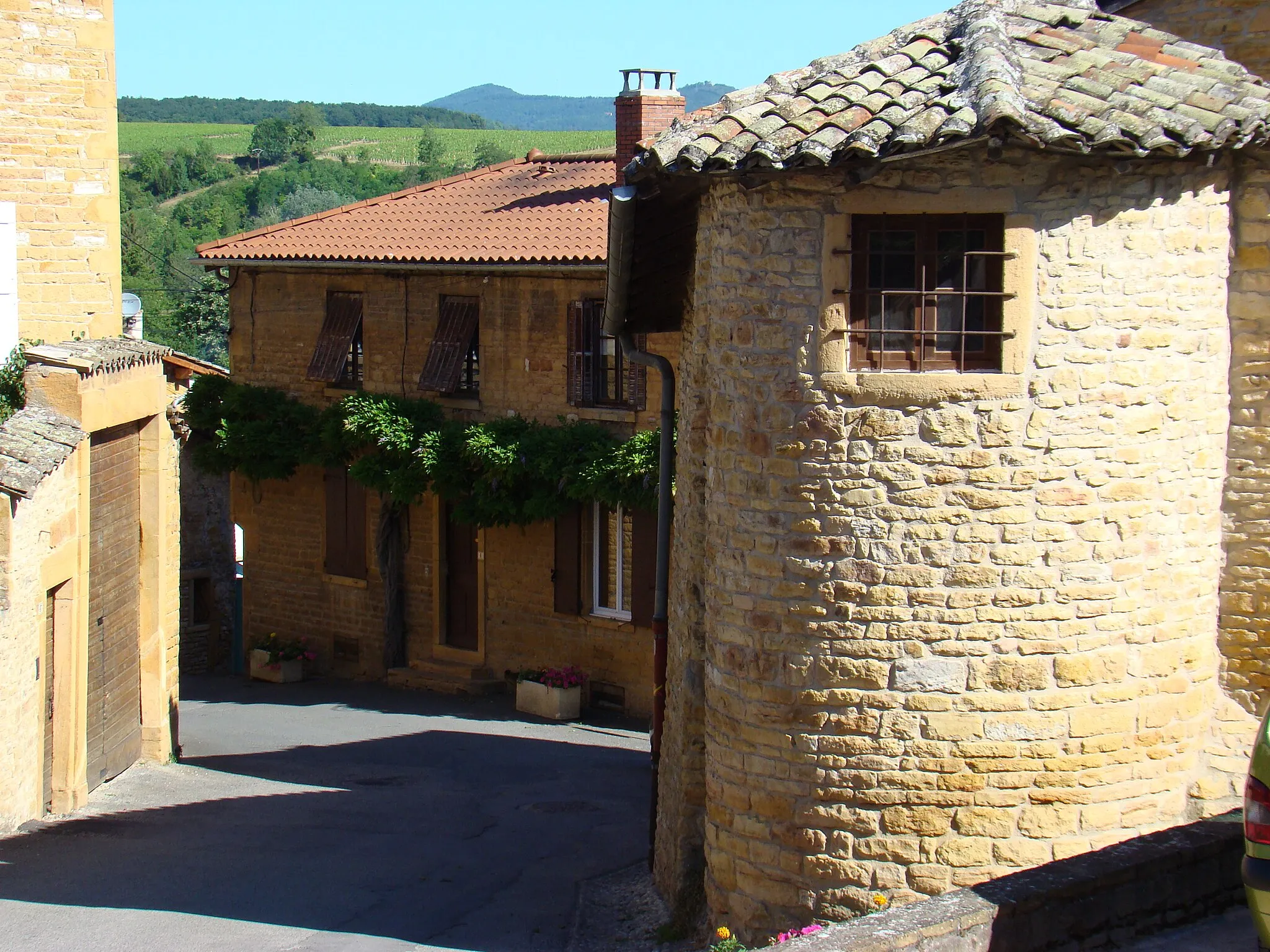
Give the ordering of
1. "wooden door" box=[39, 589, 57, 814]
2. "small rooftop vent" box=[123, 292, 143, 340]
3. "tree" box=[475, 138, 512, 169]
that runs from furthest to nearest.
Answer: "tree" box=[475, 138, 512, 169], "small rooftop vent" box=[123, 292, 143, 340], "wooden door" box=[39, 589, 57, 814]

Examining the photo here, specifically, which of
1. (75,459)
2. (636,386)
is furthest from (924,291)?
(636,386)

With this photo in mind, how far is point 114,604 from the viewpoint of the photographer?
44.6ft

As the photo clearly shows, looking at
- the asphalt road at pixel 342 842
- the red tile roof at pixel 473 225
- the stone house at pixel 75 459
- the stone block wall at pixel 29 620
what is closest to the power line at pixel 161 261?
the red tile roof at pixel 473 225

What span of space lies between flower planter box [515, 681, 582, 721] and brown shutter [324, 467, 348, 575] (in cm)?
422

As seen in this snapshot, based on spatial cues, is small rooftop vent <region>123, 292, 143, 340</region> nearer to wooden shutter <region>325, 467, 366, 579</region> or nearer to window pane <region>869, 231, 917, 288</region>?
wooden shutter <region>325, 467, 366, 579</region>

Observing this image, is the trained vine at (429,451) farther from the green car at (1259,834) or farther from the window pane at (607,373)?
the green car at (1259,834)

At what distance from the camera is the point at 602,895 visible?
10.2 m

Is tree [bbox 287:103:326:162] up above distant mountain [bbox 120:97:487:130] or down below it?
below

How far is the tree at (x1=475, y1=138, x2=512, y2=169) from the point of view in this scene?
82.4 meters

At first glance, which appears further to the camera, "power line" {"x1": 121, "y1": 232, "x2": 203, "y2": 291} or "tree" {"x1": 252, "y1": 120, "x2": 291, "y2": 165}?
"tree" {"x1": 252, "y1": 120, "x2": 291, "y2": 165}

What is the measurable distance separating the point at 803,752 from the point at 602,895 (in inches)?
139

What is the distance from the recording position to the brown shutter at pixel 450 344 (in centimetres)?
1944

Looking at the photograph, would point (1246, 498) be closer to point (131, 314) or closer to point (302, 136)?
point (131, 314)

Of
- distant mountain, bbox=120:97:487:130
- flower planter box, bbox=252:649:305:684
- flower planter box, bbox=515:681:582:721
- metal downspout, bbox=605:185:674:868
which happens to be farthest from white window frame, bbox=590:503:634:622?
distant mountain, bbox=120:97:487:130
